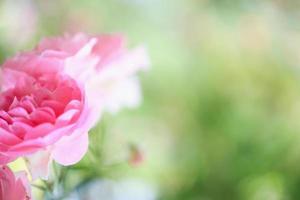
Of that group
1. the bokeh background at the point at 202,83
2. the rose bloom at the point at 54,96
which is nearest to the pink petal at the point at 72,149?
the rose bloom at the point at 54,96

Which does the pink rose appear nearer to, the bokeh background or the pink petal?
the pink petal

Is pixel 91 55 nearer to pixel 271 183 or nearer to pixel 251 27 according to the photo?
pixel 271 183

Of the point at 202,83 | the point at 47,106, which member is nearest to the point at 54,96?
the point at 47,106

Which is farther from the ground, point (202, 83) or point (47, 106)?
point (202, 83)

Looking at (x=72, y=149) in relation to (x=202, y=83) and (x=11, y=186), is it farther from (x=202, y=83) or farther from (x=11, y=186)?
(x=202, y=83)

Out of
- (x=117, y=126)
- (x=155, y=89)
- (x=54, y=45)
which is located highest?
(x=155, y=89)

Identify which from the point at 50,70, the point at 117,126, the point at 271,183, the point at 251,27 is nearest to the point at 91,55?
the point at 50,70

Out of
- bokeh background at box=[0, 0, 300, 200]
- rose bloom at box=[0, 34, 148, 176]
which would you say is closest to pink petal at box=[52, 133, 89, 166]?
rose bloom at box=[0, 34, 148, 176]
